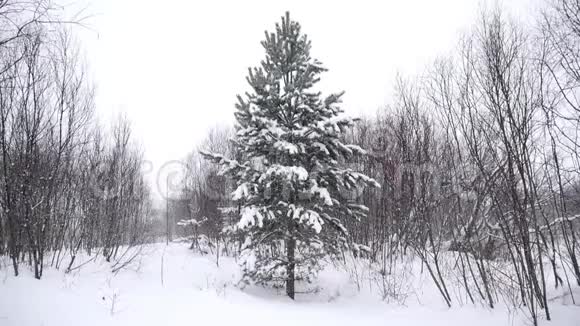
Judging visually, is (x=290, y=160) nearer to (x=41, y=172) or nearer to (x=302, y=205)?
(x=302, y=205)

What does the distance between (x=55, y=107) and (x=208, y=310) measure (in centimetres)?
623

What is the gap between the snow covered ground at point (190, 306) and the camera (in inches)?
180

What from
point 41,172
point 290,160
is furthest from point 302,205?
point 41,172

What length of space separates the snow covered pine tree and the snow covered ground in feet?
3.59

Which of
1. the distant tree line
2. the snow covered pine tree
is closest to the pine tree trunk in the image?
the snow covered pine tree

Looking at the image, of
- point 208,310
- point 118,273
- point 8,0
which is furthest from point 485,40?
point 118,273

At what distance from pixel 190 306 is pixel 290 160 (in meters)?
4.19

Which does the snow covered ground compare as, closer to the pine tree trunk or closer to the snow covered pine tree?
the pine tree trunk

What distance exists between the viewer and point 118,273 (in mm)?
8281

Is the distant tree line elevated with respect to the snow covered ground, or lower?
elevated

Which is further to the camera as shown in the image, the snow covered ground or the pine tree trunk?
the pine tree trunk

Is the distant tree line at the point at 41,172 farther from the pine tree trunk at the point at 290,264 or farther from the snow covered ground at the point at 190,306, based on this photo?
the pine tree trunk at the point at 290,264

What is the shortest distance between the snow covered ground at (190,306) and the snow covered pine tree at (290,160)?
1093 millimetres

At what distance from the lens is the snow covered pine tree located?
7312 millimetres
